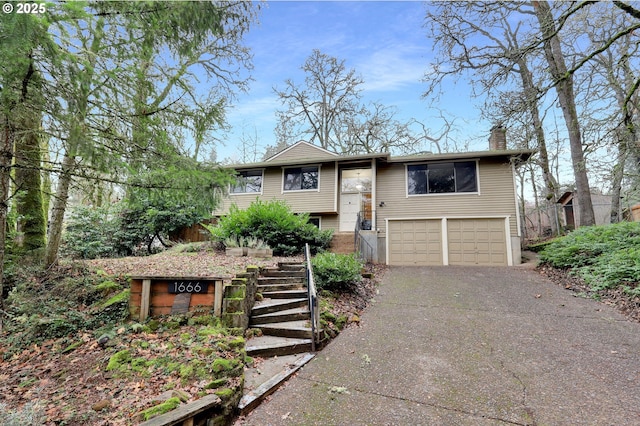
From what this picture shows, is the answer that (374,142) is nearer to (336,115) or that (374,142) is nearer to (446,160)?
(336,115)

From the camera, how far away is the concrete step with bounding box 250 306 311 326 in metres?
4.52

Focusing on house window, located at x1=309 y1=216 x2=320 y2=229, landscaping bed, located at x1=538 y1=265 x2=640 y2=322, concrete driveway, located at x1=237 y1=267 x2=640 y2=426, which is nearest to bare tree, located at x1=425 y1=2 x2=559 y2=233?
landscaping bed, located at x1=538 y1=265 x2=640 y2=322

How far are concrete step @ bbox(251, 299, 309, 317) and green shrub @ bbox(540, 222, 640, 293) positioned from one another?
6420 mm

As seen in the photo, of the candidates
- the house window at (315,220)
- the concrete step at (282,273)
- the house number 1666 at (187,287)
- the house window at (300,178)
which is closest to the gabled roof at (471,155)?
the house window at (300,178)

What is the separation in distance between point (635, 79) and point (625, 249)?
400 centimetres

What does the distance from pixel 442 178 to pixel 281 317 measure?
947cm

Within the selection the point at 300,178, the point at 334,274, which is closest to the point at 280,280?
the point at 334,274

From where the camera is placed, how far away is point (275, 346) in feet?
12.9

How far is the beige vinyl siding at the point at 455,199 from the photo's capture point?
10.7 meters

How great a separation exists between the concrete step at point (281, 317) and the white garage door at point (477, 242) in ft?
25.9

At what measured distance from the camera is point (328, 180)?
12.3 meters

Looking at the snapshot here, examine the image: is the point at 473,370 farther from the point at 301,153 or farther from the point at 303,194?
the point at 301,153
